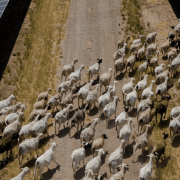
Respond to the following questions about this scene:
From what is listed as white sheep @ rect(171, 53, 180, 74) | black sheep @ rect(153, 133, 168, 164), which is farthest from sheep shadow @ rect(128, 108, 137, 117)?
white sheep @ rect(171, 53, 180, 74)

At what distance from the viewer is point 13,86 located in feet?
82.2

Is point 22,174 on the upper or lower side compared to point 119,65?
lower

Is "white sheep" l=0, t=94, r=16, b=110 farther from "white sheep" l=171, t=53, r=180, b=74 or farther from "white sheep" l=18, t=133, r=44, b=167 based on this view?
"white sheep" l=171, t=53, r=180, b=74

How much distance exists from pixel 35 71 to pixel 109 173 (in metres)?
13.0

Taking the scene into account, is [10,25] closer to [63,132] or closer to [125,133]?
[63,132]

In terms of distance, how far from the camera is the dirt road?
57.5ft

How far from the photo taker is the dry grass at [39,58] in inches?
752

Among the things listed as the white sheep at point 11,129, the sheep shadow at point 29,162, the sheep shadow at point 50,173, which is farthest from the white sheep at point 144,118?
the white sheep at point 11,129

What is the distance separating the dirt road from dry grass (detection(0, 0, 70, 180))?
100 centimetres

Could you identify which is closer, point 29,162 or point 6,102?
point 29,162

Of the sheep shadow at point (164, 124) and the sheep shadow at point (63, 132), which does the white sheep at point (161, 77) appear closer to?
the sheep shadow at point (164, 124)

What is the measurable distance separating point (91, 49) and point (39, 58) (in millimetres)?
4981

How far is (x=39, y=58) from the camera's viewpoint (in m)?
28.7

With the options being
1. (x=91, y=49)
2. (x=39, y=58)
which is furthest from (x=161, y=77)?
(x=39, y=58)
